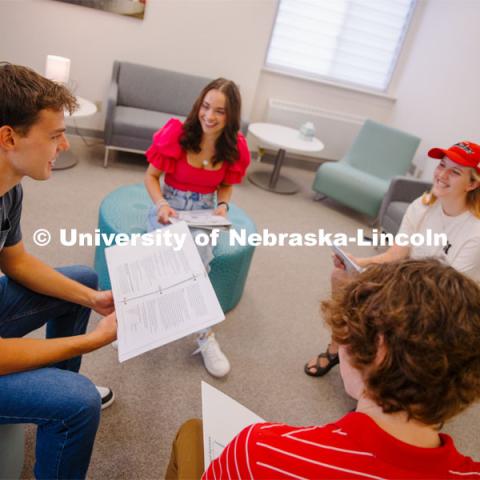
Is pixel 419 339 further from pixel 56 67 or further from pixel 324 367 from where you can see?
pixel 56 67

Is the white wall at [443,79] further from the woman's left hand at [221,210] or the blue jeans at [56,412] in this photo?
the blue jeans at [56,412]

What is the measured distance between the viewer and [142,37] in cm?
412

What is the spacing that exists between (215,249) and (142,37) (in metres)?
2.99

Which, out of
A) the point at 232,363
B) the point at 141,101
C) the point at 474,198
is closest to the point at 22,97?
the point at 232,363

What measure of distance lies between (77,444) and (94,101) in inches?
154

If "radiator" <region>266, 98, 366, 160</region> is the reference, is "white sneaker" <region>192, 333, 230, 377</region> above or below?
below

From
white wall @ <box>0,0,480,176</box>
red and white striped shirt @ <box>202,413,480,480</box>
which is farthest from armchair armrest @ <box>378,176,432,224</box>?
red and white striped shirt @ <box>202,413,480,480</box>

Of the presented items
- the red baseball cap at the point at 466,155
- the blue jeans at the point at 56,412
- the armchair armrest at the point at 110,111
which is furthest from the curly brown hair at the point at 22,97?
the armchair armrest at the point at 110,111

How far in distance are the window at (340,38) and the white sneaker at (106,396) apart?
4.16 meters

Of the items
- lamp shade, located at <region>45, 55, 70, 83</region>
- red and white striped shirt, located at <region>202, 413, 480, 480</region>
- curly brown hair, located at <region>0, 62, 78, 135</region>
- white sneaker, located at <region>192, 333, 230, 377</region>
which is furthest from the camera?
lamp shade, located at <region>45, 55, 70, 83</region>

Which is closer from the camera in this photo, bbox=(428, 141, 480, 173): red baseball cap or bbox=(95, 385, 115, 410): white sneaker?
bbox=(95, 385, 115, 410): white sneaker

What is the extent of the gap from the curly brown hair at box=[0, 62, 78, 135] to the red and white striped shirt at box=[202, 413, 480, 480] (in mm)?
940

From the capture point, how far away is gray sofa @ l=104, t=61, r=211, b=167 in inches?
148

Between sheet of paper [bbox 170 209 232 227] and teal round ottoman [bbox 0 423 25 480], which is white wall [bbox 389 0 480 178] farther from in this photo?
teal round ottoman [bbox 0 423 25 480]
